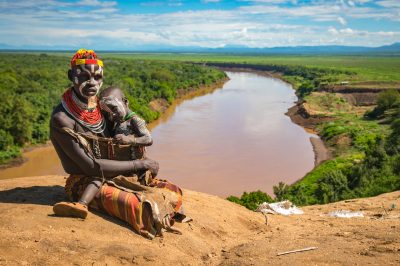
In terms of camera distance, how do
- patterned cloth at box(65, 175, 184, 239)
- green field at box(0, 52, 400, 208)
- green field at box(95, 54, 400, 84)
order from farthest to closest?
green field at box(95, 54, 400, 84) → green field at box(0, 52, 400, 208) → patterned cloth at box(65, 175, 184, 239)

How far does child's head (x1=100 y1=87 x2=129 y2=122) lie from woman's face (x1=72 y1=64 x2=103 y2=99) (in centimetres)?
23

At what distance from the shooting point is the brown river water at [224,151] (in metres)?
21.7

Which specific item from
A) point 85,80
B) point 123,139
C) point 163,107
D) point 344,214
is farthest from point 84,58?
point 163,107

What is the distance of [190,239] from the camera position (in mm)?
5730

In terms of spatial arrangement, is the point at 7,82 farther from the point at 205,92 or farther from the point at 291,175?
the point at 205,92

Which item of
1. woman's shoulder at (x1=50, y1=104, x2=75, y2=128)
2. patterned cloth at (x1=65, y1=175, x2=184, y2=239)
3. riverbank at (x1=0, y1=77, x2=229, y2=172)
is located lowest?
riverbank at (x1=0, y1=77, x2=229, y2=172)

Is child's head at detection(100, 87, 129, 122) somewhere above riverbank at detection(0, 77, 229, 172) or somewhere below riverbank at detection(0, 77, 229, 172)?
above

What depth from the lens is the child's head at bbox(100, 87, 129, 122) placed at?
586 centimetres

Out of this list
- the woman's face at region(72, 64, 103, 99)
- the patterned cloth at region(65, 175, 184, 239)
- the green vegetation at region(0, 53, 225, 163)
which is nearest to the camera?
the patterned cloth at region(65, 175, 184, 239)

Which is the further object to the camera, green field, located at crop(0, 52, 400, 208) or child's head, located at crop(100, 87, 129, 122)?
green field, located at crop(0, 52, 400, 208)

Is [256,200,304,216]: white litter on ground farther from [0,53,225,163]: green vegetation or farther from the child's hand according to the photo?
[0,53,225,163]: green vegetation

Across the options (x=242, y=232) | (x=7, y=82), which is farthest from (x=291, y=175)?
(x=7, y=82)

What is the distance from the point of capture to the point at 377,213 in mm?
8078

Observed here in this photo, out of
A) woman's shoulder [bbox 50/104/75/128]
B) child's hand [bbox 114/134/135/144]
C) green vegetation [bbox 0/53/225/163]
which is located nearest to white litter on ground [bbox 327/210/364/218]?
child's hand [bbox 114/134/135/144]
